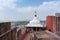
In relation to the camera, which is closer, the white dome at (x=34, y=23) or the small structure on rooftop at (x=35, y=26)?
the small structure on rooftop at (x=35, y=26)

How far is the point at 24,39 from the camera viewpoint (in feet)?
28.5

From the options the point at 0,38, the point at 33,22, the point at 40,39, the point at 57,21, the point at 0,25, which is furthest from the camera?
the point at 33,22

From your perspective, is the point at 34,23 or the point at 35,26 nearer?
the point at 35,26

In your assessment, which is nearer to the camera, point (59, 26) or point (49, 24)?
point (59, 26)

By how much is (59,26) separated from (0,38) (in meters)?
2.13

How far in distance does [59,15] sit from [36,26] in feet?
14.6

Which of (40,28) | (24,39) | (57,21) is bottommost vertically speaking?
(24,39)

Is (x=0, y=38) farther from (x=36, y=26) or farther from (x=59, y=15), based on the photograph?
(x=36, y=26)

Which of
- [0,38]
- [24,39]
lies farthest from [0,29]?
[24,39]

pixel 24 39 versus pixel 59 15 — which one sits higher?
pixel 59 15

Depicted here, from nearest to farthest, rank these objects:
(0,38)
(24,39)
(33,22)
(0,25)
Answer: (0,38) → (0,25) → (24,39) → (33,22)

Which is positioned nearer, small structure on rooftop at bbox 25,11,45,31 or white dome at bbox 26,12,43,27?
small structure on rooftop at bbox 25,11,45,31

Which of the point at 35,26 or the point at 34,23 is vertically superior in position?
the point at 34,23

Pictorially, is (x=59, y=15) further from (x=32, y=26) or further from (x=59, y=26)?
(x=32, y=26)
